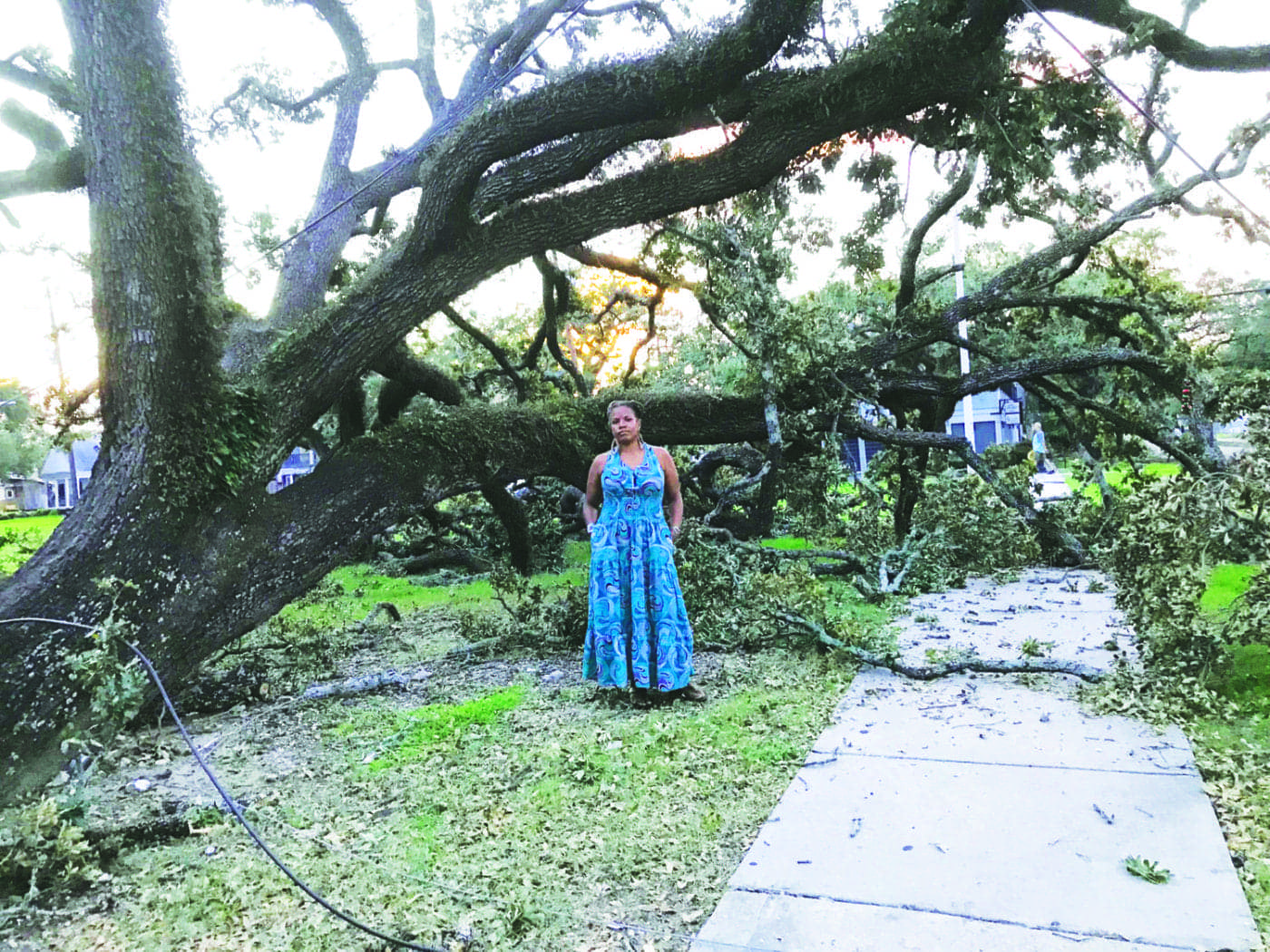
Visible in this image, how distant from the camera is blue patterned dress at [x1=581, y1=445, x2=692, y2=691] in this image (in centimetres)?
520

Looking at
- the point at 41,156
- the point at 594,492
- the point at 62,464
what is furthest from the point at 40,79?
the point at 62,464

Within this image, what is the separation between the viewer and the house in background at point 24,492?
200 feet

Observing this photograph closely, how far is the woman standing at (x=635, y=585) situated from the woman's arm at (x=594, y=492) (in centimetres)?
8

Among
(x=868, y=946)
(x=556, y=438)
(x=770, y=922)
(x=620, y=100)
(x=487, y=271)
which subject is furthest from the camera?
(x=556, y=438)

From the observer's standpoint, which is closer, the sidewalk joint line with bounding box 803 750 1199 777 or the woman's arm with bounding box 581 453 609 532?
the sidewalk joint line with bounding box 803 750 1199 777

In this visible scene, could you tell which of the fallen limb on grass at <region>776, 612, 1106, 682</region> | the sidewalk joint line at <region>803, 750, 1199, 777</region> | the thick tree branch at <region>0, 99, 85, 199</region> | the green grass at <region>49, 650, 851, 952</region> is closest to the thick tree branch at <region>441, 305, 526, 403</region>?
the thick tree branch at <region>0, 99, 85, 199</region>

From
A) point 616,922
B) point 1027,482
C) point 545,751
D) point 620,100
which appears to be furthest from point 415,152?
point 1027,482

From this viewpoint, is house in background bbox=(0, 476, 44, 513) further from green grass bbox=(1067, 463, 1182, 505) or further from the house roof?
green grass bbox=(1067, 463, 1182, 505)

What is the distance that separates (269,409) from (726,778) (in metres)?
3.39

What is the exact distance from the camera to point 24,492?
68.8 m

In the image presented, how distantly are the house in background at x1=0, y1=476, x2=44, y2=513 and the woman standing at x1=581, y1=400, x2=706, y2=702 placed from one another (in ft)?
208

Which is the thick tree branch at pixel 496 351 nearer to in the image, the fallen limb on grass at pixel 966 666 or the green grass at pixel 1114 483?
the fallen limb on grass at pixel 966 666

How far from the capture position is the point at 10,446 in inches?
2140

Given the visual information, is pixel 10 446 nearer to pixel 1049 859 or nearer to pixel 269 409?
pixel 269 409
